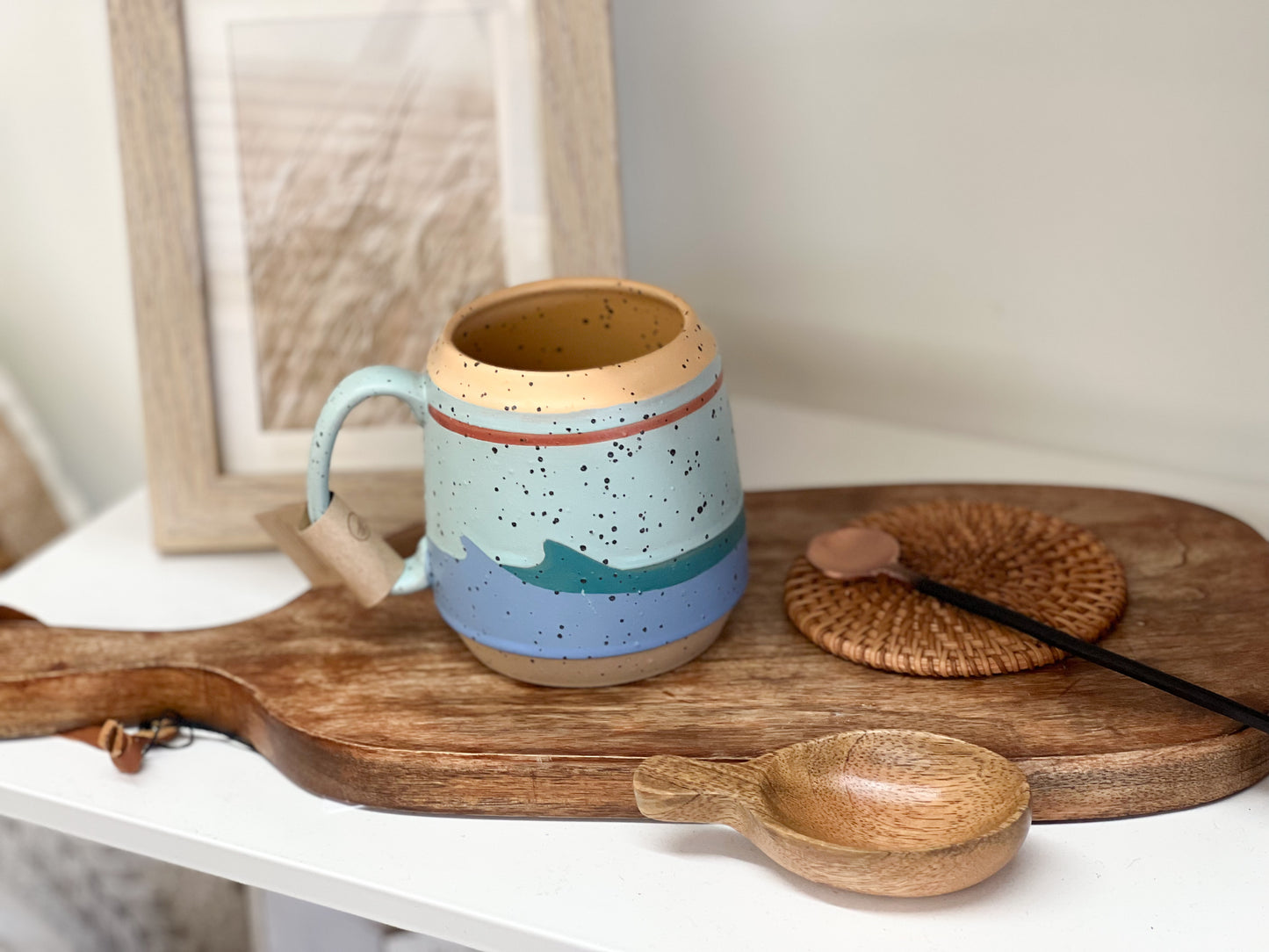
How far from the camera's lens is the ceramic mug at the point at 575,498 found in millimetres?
504

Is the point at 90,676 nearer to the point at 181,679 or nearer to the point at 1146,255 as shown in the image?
the point at 181,679

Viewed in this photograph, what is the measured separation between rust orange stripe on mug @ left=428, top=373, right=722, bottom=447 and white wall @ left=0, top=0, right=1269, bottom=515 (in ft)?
1.18

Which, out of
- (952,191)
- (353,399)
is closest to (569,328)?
→ (353,399)

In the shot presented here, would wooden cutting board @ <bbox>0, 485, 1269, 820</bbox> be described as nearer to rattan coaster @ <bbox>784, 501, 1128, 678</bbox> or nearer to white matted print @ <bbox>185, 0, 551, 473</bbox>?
rattan coaster @ <bbox>784, 501, 1128, 678</bbox>

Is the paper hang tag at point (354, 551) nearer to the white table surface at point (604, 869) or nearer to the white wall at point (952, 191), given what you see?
the white table surface at point (604, 869)

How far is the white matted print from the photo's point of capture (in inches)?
27.4

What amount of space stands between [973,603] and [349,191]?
401mm

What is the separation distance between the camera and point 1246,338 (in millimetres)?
750

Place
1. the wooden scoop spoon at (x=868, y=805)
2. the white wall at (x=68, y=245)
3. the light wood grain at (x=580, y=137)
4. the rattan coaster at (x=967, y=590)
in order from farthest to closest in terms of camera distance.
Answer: the white wall at (x=68, y=245) → the light wood grain at (x=580, y=137) → the rattan coaster at (x=967, y=590) → the wooden scoop spoon at (x=868, y=805)

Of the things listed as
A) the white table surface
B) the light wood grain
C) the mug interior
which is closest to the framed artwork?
the light wood grain

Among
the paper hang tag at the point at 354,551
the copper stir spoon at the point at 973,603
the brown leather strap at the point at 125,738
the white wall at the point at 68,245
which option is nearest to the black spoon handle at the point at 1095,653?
the copper stir spoon at the point at 973,603

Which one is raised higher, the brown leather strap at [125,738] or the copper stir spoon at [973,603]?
the copper stir spoon at [973,603]

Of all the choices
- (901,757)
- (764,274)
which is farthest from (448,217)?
(901,757)

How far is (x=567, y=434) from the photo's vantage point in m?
0.50
